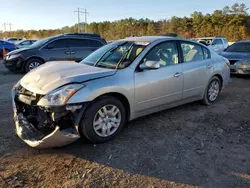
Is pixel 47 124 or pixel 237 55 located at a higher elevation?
pixel 237 55

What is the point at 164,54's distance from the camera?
169 inches

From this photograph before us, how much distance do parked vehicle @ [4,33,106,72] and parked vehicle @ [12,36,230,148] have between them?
Answer: 5.77 meters

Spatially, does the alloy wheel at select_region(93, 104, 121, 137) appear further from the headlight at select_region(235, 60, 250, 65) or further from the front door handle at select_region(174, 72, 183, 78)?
the headlight at select_region(235, 60, 250, 65)

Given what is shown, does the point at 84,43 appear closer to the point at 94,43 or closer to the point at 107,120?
the point at 94,43

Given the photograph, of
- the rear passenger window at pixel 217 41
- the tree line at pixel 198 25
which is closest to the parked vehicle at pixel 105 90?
the rear passenger window at pixel 217 41

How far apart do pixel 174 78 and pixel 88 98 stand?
71.2 inches

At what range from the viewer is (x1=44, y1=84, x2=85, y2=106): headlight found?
3.01 m

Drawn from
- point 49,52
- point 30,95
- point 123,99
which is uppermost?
point 49,52

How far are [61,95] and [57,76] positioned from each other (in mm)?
451

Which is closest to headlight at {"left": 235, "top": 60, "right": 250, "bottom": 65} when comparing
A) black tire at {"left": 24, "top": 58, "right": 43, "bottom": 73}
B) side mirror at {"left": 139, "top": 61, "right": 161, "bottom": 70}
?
side mirror at {"left": 139, "top": 61, "right": 161, "bottom": 70}

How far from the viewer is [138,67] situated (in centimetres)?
377

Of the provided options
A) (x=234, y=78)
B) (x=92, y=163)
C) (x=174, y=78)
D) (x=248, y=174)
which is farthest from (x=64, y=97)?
(x=234, y=78)

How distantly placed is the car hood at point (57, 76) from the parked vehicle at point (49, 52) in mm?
6033

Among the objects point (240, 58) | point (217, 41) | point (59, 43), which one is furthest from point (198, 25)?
point (59, 43)
